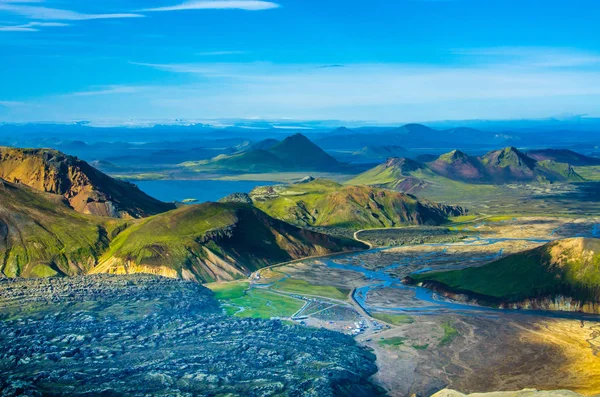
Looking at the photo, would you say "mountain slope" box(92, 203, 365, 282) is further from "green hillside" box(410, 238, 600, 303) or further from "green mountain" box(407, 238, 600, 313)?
"green hillside" box(410, 238, 600, 303)

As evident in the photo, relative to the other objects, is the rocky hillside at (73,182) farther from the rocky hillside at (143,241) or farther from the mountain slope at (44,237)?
the mountain slope at (44,237)

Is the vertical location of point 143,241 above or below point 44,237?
below

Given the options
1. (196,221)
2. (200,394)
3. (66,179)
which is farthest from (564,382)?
(66,179)

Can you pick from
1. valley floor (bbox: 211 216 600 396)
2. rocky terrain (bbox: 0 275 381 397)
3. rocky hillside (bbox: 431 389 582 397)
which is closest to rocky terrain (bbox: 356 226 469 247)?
valley floor (bbox: 211 216 600 396)

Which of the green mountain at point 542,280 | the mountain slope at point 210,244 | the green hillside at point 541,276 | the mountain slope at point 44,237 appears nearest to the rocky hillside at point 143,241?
the mountain slope at point 44,237

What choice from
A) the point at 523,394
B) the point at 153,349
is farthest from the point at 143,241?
the point at 523,394

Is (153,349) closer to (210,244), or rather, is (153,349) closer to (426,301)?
(426,301)

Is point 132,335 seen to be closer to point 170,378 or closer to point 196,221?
point 170,378
